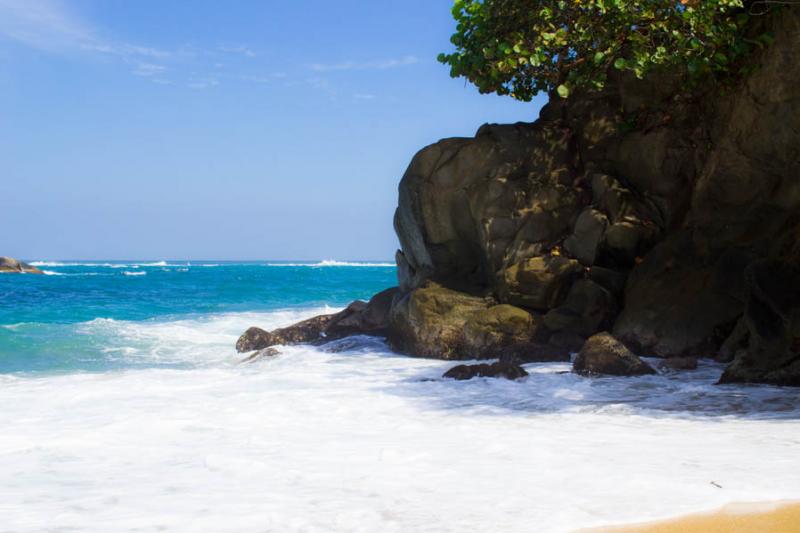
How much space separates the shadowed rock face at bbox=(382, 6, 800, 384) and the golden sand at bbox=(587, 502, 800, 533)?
197 inches

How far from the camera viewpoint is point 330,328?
1655 centimetres

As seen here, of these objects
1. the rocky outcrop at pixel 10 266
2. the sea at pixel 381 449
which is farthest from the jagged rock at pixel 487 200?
the rocky outcrop at pixel 10 266

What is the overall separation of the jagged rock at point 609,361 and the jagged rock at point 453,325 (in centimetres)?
241

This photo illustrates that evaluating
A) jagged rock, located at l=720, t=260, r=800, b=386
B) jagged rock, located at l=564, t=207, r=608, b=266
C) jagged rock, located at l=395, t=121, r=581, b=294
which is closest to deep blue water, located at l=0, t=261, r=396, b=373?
jagged rock, located at l=395, t=121, r=581, b=294

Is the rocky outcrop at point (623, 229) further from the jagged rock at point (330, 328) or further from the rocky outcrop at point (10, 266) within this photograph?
the rocky outcrop at point (10, 266)

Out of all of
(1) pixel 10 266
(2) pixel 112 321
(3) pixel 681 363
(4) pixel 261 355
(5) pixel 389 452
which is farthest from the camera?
(1) pixel 10 266

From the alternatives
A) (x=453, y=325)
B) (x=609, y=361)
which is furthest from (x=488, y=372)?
(x=453, y=325)

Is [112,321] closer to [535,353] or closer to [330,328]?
[330,328]

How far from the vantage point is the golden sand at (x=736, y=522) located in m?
4.03

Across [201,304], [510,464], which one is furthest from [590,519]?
[201,304]

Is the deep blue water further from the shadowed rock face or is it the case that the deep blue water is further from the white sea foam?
the shadowed rock face

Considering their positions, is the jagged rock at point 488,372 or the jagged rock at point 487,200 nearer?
the jagged rock at point 488,372

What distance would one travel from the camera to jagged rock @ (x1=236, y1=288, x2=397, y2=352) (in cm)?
1584

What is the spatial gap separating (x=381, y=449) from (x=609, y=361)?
475 centimetres
